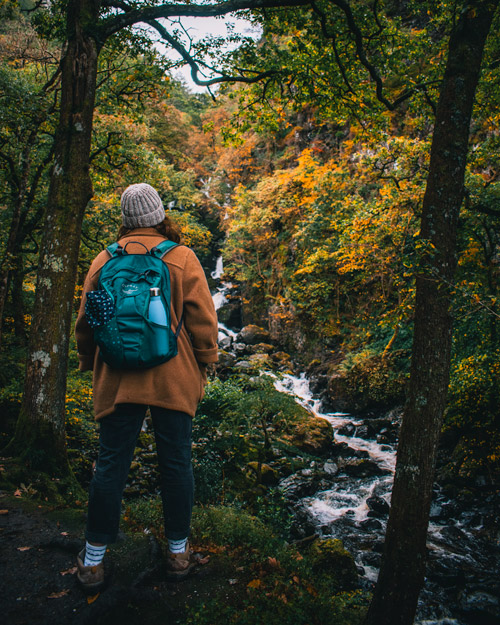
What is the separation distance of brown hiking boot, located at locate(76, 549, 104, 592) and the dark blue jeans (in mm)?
190

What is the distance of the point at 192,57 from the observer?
16.5ft

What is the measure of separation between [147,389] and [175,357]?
251 millimetres

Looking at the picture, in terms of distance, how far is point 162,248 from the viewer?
2295mm

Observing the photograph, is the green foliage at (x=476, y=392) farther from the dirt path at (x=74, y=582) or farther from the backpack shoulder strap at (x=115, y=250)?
the backpack shoulder strap at (x=115, y=250)

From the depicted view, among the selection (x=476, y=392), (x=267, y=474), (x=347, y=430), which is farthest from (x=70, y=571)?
(x=347, y=430)

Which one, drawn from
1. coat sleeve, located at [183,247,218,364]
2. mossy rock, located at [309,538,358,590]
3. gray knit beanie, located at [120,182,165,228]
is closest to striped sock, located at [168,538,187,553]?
coat sleeve, located at [183,247,218,364]

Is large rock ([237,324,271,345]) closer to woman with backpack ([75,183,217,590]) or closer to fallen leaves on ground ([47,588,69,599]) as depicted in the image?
woman with backpack ([75,183,217,590])

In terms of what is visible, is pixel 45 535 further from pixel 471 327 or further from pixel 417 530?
pixel 471 327

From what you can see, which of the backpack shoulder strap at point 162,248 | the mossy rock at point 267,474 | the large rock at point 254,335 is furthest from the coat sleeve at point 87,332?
the large rock at point 254,335

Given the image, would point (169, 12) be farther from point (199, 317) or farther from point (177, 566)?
point (177, 566)

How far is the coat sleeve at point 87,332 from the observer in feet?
7.70

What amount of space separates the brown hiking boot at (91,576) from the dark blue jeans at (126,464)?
0.19 m

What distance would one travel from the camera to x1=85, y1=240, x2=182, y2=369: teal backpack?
2018 millimetres

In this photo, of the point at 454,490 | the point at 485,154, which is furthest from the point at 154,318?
the point at 454,490
